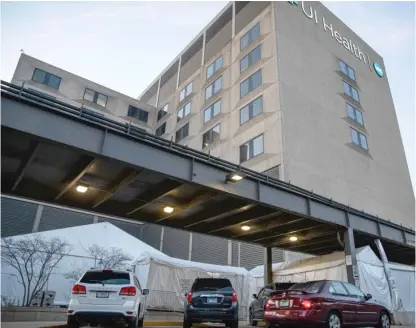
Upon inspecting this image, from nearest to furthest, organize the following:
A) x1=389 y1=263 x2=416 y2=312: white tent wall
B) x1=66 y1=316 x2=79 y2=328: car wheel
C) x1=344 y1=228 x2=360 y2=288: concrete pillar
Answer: x1=66 y1=316 x2=79 y2=328: car wheel < x1=344 y1=228 x2=360 y2=288: concrete pillar < x1=389 y1=263 x2=416 y2=312: white tent wall

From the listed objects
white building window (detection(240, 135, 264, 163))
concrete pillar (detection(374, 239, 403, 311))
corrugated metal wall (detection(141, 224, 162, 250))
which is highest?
white building window (detection(240, 135, 264, 163))

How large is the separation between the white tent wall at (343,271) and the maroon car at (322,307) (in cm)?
588

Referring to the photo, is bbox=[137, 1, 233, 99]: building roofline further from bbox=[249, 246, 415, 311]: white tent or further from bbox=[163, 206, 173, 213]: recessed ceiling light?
bbox=[163, 206, 173, 213]: recessed ceiling light

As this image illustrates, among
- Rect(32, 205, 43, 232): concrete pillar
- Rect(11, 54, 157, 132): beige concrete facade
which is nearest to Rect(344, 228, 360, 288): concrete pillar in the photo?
Rect(11, 54, 157, 132): beige concrete facade

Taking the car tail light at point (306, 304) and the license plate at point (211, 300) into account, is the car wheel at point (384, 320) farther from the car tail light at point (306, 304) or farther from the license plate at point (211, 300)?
the license plate at point (211, 300)

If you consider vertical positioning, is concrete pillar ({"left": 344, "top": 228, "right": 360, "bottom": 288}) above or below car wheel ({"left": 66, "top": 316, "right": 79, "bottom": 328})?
above

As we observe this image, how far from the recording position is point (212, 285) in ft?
37.5

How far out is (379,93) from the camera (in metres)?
43.2

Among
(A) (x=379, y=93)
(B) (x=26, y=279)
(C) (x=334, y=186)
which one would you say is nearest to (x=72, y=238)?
(B) (x=26, y=279)

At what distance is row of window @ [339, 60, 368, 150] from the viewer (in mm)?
35325

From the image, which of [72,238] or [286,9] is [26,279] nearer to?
[72,238]

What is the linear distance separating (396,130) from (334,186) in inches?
782

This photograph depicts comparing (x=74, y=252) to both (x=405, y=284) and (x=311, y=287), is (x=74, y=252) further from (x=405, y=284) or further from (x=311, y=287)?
(x=405, y=284)

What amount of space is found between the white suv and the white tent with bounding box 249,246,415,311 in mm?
11988
